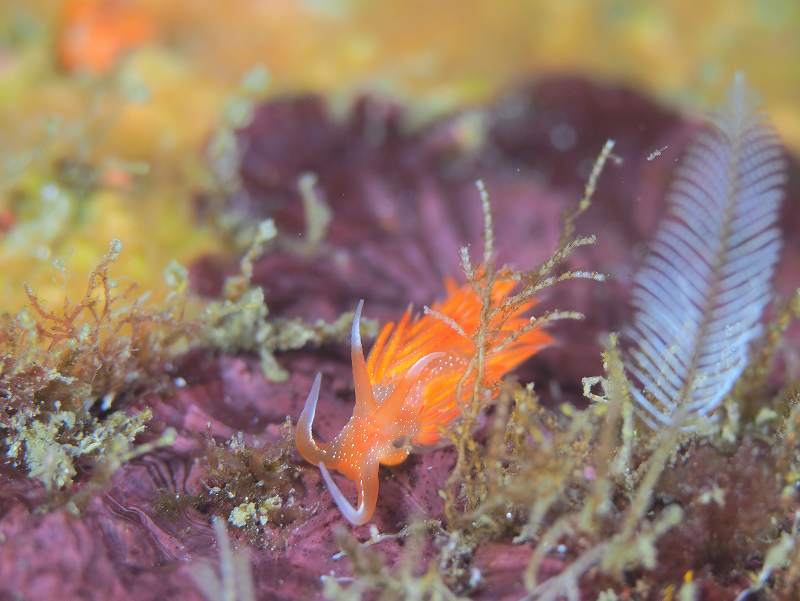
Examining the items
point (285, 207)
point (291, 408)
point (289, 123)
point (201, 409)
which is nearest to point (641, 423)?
point (291, 408)

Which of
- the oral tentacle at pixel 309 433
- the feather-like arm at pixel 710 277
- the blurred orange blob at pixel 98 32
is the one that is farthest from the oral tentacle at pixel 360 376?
the blurred orange blob at pixel 98 32

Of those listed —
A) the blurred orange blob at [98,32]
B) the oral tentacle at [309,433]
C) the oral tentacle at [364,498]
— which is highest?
the blurred orange blob at [98,32]

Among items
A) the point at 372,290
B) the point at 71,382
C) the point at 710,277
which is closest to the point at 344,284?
the point at 372,290

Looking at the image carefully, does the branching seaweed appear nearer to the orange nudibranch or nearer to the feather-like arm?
the orange nudibranch

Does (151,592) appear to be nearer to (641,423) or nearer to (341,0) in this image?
(641,423)

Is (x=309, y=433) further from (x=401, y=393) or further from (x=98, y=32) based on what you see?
(x=98, y=32)

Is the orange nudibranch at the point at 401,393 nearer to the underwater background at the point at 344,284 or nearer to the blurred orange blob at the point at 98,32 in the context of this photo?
the underwater background at the point at 344,284
